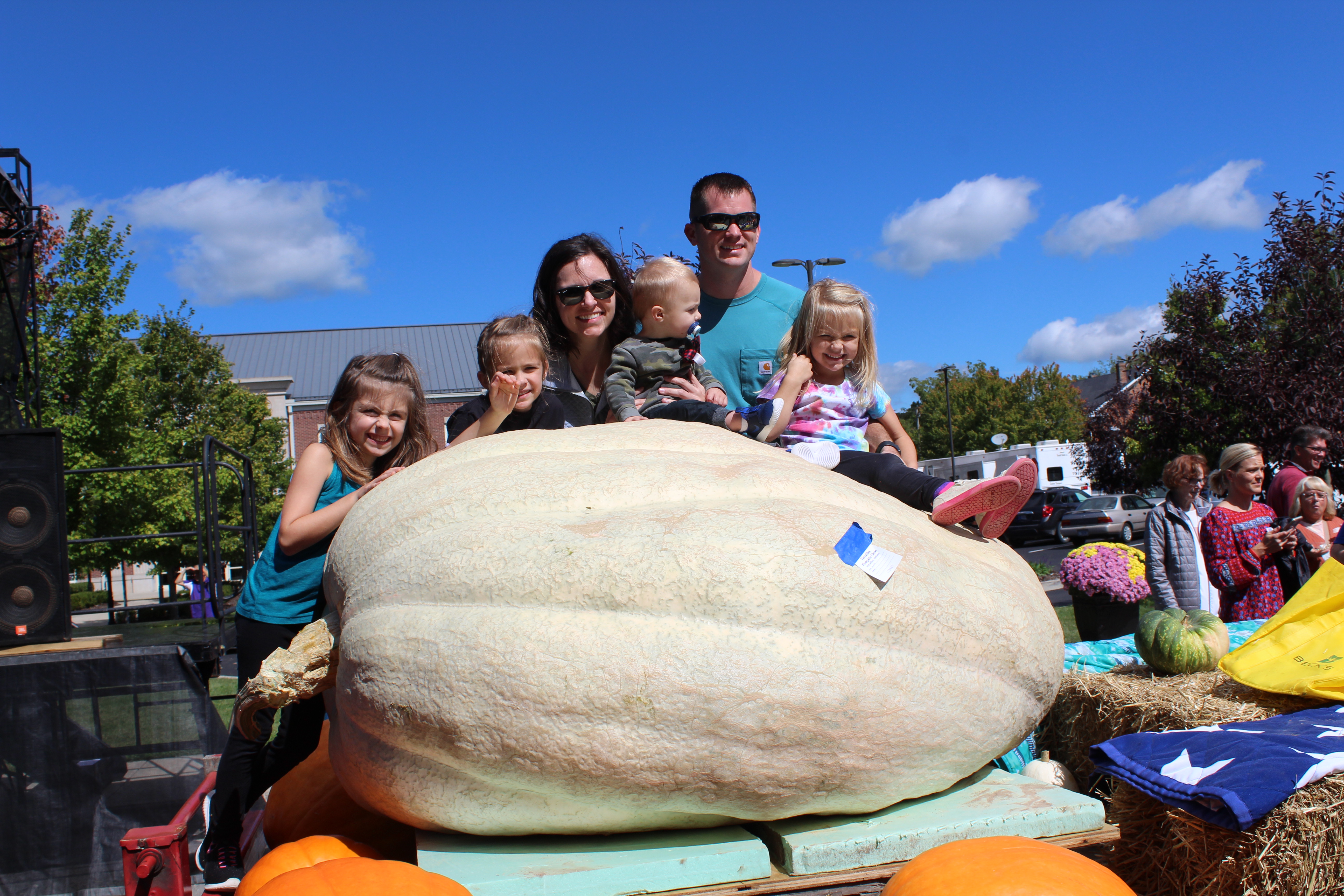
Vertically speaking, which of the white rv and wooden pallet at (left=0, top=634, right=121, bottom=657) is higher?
wooden pallet at (left=0, top=634, right=121, bottom=657)

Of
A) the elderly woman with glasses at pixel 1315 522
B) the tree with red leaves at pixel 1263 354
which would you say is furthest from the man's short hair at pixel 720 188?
the tree with red leaves at pixel 1263 354

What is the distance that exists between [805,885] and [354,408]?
223 cm

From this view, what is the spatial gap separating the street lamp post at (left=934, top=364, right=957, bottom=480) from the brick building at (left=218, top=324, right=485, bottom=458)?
22877 mm

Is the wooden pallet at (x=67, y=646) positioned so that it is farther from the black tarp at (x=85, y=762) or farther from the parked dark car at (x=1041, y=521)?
the parked dark car at (x=1041, y=521)

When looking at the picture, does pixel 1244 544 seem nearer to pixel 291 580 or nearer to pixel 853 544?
pixel 853 544

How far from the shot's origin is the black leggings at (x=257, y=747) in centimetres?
272

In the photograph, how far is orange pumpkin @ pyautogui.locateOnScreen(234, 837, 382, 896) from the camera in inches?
A: 81.2

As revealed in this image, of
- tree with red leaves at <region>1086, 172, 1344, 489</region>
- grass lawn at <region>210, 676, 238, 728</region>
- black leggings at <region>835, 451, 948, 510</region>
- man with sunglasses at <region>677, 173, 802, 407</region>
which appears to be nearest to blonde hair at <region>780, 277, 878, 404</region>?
man with sunglasses at <region>677, 173, 802, 407</region>

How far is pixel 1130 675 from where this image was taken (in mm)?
3738

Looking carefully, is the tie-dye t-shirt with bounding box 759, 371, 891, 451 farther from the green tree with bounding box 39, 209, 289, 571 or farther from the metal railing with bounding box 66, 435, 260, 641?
the green tree with bounding box 39, 209, 289, 571

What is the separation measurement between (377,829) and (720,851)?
1.22 metres

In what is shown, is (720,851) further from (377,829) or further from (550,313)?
(550,313)

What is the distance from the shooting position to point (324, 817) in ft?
8.38

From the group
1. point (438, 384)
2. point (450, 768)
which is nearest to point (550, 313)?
point (450, 768)
